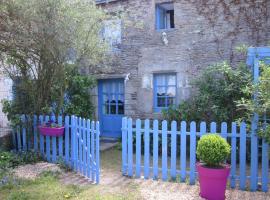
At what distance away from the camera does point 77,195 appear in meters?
5.42

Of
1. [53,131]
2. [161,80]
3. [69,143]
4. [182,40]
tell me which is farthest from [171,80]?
[53,131]

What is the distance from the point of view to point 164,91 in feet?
37.1

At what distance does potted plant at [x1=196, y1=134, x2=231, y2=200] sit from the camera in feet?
16.7

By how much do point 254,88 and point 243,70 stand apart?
10.3 feet

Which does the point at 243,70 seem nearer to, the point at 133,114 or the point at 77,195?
the point at 133,114

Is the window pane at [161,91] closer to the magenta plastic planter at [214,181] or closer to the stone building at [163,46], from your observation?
the stone building at [163,46]

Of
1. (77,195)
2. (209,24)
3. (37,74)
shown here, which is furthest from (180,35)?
(77,195)

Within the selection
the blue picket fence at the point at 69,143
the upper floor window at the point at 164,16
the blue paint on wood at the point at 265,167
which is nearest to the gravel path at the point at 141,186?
the blue paint on wood at the point at 265,167

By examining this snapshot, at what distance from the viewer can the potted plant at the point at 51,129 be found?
7.28 metres

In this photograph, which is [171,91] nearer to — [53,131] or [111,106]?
[111,106]

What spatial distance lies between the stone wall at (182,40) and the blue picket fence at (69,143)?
444 cm

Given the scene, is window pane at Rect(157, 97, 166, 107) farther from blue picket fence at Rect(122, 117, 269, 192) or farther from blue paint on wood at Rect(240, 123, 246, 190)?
blue paint on wood at Rect(240, 123, 246, 190)

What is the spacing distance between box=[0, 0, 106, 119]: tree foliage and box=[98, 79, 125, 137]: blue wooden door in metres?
3.75

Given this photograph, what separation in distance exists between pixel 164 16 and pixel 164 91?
2777 mm
